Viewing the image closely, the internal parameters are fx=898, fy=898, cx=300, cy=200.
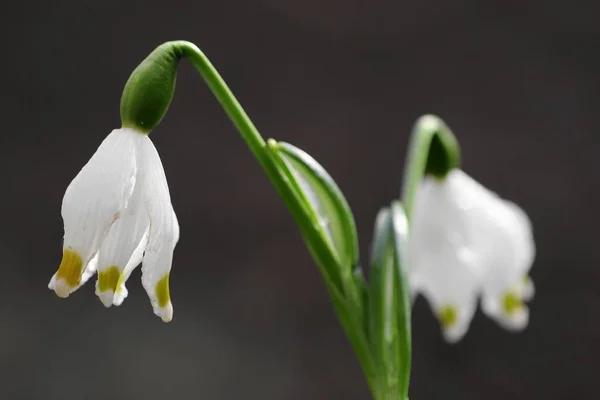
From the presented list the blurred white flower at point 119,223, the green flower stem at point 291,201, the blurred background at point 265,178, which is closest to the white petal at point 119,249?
the blurred white flower at point 119,223

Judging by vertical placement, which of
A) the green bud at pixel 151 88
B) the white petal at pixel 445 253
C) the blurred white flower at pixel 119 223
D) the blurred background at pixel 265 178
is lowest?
the blurred background at pixel 265 178

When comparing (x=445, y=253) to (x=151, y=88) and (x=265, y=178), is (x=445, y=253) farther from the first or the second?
(x=265, y=178)

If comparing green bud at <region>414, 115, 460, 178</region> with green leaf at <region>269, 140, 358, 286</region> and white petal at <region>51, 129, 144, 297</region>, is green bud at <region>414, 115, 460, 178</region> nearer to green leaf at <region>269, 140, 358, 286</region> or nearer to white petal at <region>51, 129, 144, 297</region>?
green leaf at <region>269, 140, 358, 286</region>

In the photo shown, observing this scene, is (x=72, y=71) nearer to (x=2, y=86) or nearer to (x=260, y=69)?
(x=2, y=86)

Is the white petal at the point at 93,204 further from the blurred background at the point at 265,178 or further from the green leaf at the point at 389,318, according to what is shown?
the blurred background at the point at 265,178

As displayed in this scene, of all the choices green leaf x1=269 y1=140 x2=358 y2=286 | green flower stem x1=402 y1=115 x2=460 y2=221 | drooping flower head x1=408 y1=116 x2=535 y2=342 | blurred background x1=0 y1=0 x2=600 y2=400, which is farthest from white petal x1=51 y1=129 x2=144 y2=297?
blurred background x1=0 y1=0 x2=600 y2=400

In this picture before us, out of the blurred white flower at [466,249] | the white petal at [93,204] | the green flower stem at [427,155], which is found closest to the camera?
the white petal at [93,204]
